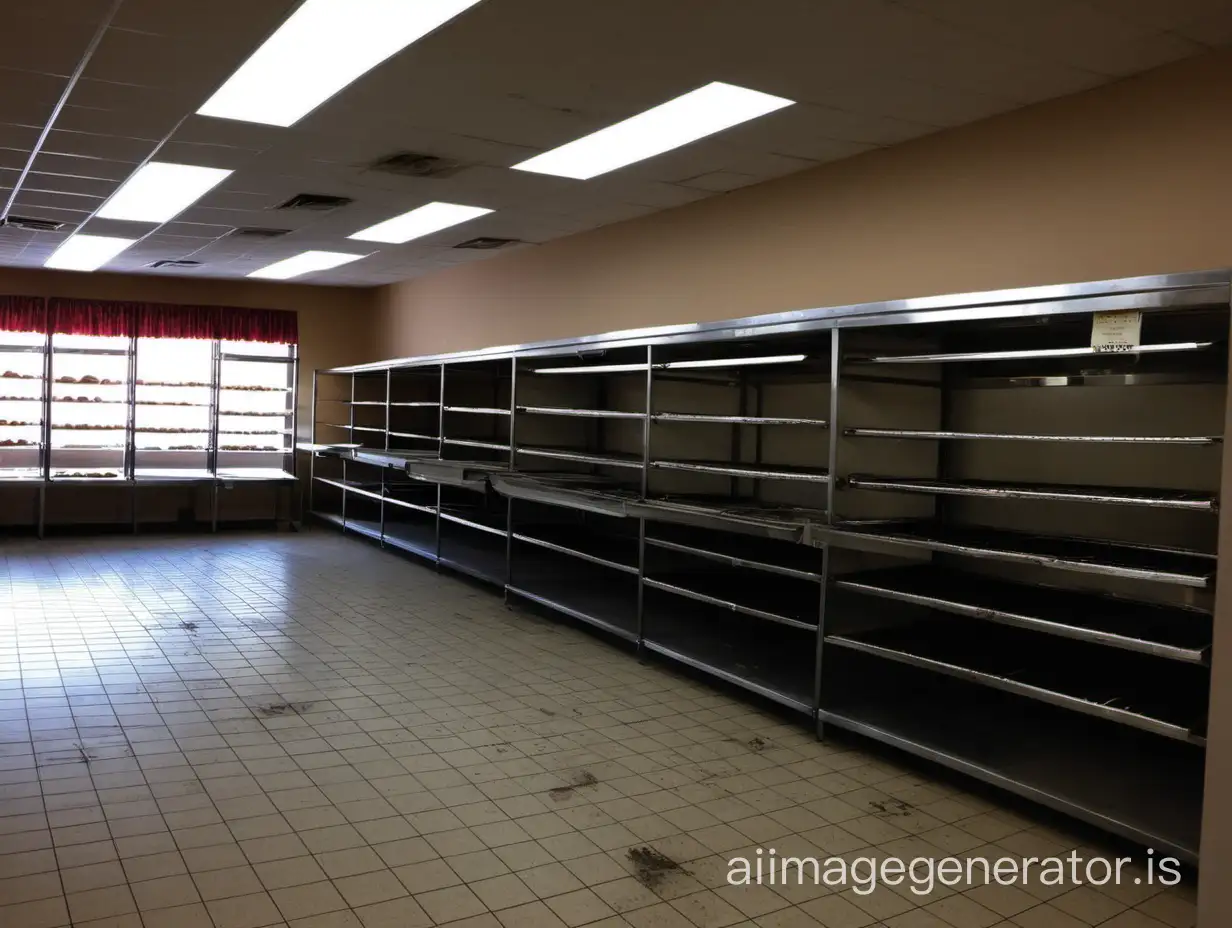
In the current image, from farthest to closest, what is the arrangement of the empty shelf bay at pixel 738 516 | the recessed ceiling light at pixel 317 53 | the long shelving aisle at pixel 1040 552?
the empty shelf bay at pixel 738 516
the recessed ceiling light at pixel 317 53
the long shelving aisle at pixel 1040 552

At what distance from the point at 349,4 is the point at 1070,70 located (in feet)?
9.01

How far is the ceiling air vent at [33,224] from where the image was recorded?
712 centimetres

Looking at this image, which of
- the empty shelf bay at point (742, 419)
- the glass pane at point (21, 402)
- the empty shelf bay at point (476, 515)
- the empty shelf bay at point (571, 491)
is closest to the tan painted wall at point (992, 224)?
the empty shelf bay at point (742, 419)

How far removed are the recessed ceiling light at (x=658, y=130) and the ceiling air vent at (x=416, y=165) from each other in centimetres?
40

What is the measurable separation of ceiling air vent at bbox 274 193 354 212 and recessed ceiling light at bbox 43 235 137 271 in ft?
7.55

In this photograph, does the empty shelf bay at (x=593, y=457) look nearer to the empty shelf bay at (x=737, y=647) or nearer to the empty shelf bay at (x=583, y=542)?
the empty shelf bay at (x=583, y=542)

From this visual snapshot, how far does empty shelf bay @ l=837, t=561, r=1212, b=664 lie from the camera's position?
3.14m

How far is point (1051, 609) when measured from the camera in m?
3.79

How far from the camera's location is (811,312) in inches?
163

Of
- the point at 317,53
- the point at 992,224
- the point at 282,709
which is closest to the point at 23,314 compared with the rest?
the point at 282,709

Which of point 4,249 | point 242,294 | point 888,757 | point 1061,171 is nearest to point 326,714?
point 888,757

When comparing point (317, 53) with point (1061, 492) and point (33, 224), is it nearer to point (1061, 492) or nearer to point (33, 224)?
point (1061, 492)

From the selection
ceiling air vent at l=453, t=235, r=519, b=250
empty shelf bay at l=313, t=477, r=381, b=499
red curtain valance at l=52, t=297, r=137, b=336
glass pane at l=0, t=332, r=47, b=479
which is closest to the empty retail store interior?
ceiling air vent at l=453, t=235, r=519, b=250

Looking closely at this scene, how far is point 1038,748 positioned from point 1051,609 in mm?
548
